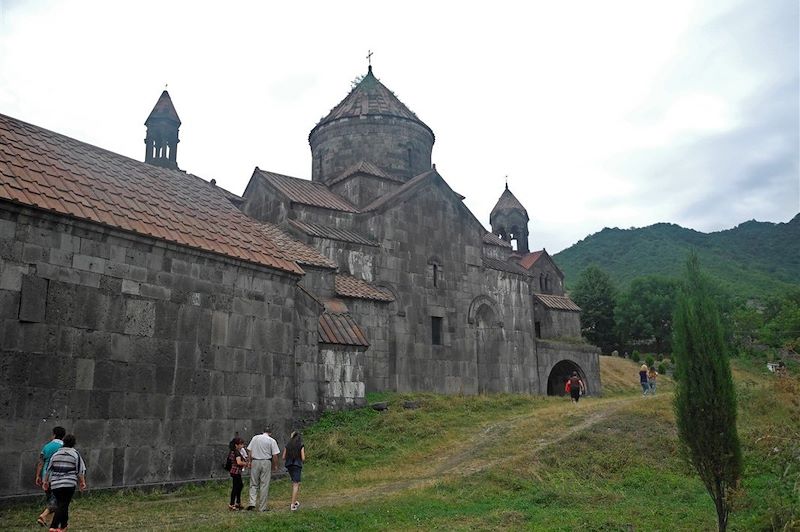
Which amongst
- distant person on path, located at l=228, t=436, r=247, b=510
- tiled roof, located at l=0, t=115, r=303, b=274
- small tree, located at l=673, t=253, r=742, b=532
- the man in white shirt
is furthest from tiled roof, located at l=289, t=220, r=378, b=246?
small tree, located at l=673, t=253, r=742, b=532

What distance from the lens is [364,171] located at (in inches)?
765

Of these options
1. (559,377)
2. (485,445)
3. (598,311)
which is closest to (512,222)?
(559,377)

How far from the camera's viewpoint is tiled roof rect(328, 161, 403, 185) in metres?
19.5

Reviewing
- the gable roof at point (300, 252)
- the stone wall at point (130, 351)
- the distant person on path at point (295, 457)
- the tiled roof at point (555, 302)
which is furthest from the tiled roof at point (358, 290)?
the tiled roof at point (555, 302)

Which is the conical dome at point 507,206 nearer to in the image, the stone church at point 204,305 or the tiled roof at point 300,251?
the stone church at point 204,305

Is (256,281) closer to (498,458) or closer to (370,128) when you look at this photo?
(498,458)

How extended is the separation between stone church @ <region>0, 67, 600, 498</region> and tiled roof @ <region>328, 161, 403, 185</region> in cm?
12

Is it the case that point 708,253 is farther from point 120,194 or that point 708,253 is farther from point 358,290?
point 120,194

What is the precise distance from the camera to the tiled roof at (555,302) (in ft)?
78.8

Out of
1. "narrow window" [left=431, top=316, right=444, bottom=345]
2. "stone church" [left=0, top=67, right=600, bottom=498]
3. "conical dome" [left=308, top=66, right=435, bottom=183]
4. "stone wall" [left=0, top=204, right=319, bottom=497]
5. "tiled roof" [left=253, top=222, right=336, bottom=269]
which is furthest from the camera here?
"conical dome" [left=308, top=66, right=435, bottom=183]

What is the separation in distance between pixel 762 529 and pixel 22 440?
28.3 feet

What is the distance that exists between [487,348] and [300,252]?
266 inches

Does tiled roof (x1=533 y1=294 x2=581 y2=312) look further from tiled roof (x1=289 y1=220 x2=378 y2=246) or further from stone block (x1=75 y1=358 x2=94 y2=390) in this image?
stone block (x1=75 y1=358 x2=94 y2=390)

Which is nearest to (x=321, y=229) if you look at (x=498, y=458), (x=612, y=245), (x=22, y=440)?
(x=498, y=458)
